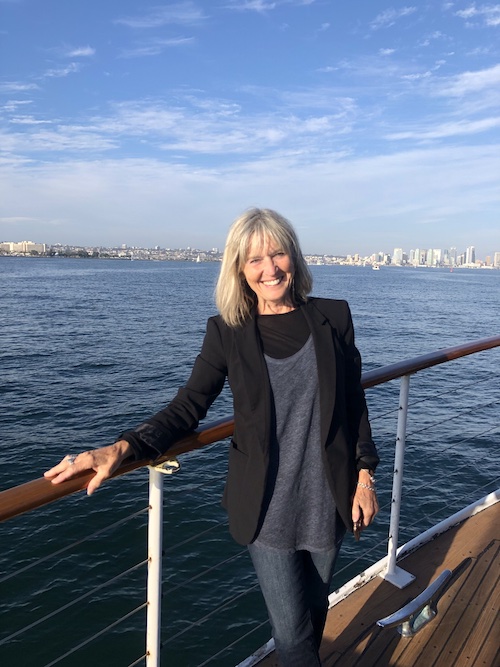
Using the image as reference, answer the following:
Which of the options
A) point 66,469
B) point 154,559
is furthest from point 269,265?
point 154,559

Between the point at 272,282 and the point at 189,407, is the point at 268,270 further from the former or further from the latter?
the point at 189,407

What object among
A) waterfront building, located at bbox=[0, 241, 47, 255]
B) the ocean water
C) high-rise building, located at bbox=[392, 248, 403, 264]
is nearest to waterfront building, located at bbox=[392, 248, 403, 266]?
high-rise building, located at bbox=[392, 248, 403, 264]

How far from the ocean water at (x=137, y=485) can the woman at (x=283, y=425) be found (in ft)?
1.13

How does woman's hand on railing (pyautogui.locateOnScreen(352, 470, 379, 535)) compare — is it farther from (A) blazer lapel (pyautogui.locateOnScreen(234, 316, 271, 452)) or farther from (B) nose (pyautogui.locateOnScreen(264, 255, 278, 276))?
(B) nose (pyautogui.locateOnScreen(264, 255, 278, 276))

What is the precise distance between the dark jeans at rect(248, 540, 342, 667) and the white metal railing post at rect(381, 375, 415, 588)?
898mm

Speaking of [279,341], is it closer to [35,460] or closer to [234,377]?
[234,377]

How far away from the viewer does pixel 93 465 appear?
143 centimetres

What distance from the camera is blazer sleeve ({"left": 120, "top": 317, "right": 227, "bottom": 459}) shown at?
1.55 meters

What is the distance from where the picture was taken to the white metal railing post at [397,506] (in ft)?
8.29

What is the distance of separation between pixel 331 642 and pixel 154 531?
1.16 metres

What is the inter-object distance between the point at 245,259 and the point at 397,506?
5.29ft

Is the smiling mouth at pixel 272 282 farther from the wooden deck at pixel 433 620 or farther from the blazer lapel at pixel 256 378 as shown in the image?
the wooden deck at pixel 433 620

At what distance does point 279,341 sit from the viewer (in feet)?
5.58

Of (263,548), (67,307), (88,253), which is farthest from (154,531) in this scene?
(88,253)
